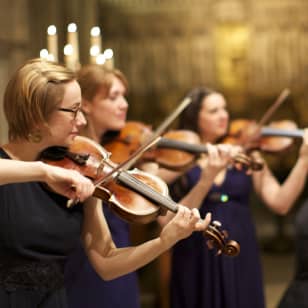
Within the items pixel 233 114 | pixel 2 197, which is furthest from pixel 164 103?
pixel 2 197

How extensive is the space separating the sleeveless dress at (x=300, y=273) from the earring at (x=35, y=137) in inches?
41.2

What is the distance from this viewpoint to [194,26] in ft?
24.0

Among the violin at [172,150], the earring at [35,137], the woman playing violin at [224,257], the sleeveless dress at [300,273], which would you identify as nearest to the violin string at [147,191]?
the earring at [35,137]

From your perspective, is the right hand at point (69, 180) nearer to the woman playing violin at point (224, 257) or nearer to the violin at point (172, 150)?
the violin at point (172, 150)

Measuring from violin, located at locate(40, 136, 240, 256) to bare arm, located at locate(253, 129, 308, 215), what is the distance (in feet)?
4.00

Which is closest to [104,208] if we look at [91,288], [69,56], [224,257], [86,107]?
[91,288]

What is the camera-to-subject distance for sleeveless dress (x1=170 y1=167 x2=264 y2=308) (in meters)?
3.49

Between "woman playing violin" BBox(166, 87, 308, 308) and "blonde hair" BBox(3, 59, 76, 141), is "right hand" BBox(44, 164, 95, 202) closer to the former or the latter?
"blonde hair" BBox(3, 59, 76, 141)

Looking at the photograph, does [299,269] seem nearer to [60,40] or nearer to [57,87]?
[57,87]

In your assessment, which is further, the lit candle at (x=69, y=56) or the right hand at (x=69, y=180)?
the lit candle at (x=69, y=56)

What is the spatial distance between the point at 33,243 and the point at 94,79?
41.9 inches

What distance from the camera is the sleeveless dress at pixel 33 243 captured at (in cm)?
210

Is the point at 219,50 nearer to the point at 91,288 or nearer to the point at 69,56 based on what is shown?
the point at 69,56

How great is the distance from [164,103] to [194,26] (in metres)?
0.86
